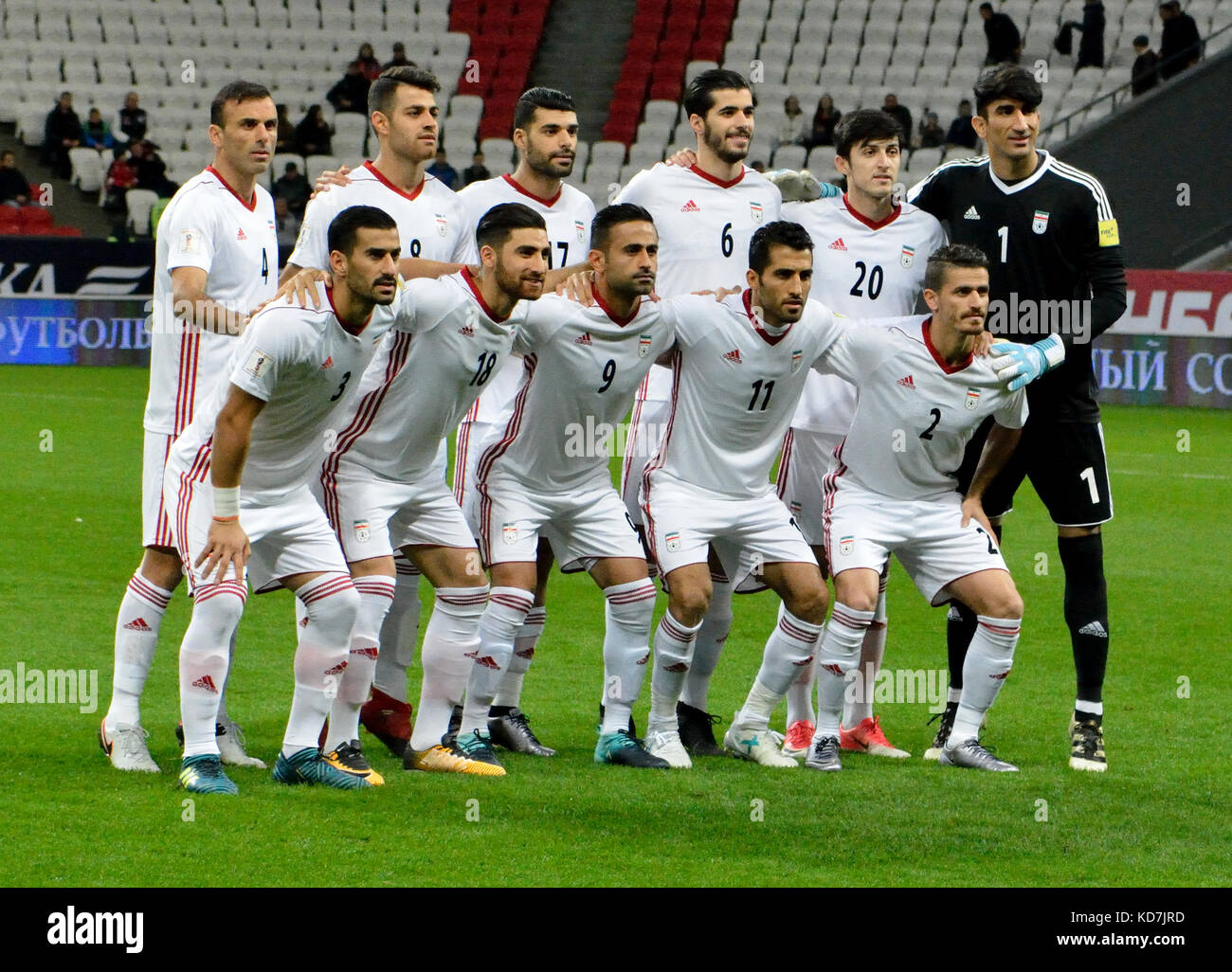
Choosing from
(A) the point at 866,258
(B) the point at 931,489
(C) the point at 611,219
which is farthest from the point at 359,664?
(A) the point at 866,258

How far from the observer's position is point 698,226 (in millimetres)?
6547

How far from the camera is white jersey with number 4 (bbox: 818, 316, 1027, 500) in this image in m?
6.07

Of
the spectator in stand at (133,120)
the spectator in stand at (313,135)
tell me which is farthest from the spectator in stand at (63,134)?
the spectator in stand at (313,135)

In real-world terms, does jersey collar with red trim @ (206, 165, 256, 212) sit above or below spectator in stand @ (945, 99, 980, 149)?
below

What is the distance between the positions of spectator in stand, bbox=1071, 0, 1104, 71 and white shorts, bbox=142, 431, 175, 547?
64.9 feet

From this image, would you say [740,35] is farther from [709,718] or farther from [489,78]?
[709,718]

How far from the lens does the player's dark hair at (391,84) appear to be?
248 inches

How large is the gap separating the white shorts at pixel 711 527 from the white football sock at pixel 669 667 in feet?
0.68

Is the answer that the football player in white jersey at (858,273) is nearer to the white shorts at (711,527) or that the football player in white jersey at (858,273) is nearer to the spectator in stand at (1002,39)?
the white shorts at (711,527)

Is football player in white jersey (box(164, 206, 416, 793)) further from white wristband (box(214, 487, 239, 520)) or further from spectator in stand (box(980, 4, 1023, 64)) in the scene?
spectator in stand (box(980, 4, 1023, 64))

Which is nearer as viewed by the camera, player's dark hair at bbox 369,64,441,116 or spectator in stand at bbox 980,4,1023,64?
player's dark hair at bbox 369,64,441,116

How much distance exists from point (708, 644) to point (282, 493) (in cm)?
183

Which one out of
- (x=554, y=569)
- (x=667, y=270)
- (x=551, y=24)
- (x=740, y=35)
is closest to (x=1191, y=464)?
(x=554, y=569)

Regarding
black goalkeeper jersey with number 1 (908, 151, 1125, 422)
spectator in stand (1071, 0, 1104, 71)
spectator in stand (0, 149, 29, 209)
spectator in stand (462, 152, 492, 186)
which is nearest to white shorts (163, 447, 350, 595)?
black goalkeeper jersey with number 1 (908, 151, 1125, 422)
